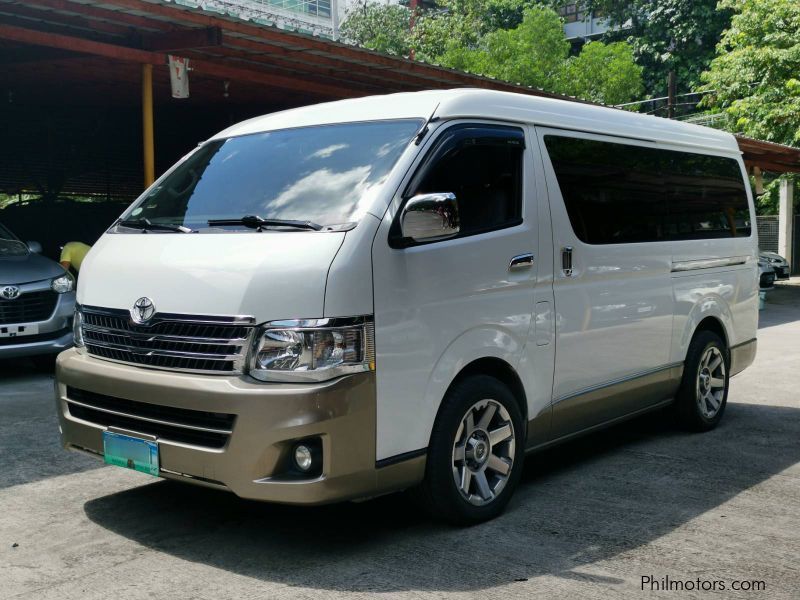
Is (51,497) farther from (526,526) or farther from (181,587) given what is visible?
(526,526)

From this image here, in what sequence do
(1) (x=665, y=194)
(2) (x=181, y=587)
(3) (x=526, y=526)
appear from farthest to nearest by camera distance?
(1) (x=665, y=194), (3) (x=526, y=526), (2) (x=181, y=587)

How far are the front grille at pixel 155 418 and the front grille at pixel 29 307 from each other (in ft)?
14.8

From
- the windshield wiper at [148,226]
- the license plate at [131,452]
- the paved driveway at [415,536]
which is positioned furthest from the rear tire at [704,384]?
the license plate at [131,452]

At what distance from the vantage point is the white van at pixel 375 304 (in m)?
3.97

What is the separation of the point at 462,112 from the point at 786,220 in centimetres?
2704

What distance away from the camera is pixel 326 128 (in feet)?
16.2

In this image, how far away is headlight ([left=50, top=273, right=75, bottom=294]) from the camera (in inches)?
359

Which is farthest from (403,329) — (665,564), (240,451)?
(665,564)

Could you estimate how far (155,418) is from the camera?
4.24 metres

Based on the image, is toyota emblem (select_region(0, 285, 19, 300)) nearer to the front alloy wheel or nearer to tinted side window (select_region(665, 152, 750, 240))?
the front alloy wheel

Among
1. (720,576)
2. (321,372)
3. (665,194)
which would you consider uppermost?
(665,194)

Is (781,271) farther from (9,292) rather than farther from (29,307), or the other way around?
(9,292)

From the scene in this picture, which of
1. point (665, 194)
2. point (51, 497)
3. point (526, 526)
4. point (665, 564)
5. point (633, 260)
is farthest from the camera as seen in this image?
point (665, 194)

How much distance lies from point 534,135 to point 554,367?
4.19ft
